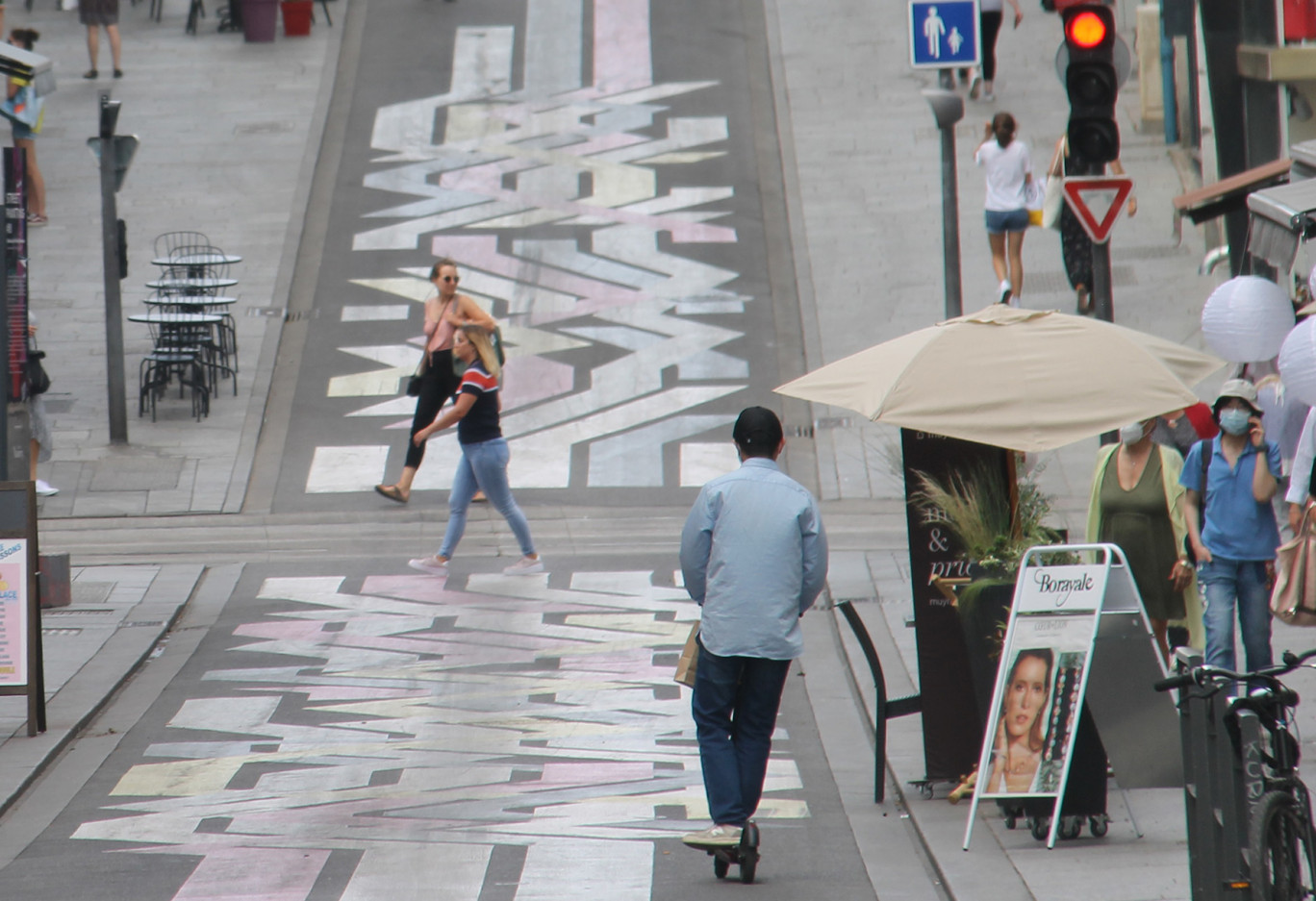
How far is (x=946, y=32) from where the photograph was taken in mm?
15531

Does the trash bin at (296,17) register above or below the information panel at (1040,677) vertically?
above

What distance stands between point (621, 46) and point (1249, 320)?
19.7 m

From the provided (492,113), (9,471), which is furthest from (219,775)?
(492,113)

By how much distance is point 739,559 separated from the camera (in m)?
7.40

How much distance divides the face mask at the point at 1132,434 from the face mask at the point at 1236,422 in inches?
17.4

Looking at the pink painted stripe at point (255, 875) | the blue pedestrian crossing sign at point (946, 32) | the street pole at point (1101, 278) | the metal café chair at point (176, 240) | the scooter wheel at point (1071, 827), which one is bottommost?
the scooter wheel at point (1071, 827)

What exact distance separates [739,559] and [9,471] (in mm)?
7008

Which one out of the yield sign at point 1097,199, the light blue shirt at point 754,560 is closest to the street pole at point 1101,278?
the yield sign at point 1097,199

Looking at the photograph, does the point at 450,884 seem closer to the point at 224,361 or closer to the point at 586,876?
the point at 586,876

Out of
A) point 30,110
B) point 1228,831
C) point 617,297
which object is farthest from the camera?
point 617,297

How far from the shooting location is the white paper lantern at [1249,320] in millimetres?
10727

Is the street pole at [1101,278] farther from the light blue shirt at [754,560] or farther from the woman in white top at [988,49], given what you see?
the woman in white top at [988,49]

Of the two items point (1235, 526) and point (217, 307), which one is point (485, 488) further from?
point (217, 307)

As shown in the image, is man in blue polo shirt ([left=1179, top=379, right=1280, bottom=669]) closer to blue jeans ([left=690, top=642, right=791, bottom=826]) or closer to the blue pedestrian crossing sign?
blue jeans ([left=690, top=642, right=791, bottom=826])
